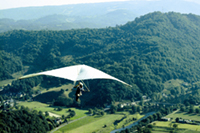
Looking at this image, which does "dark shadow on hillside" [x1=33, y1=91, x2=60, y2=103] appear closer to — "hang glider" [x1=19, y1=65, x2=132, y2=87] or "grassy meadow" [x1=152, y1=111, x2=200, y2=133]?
"grassy meadow" [x1=152, y1=111, x2=200, y2=133]

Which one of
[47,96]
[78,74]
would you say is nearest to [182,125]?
[78,74]

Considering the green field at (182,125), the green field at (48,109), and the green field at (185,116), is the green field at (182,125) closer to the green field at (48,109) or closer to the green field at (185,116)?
the green field at (185,116)

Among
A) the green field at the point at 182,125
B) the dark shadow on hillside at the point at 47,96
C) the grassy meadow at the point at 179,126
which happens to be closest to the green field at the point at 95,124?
the green field at the point at 182,125

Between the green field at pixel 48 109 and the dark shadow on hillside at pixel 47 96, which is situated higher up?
the dark shadow on hillside at pixel 47 96

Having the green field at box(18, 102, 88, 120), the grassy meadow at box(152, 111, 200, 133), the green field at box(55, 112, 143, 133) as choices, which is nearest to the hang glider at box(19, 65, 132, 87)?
the grassy meadow at box(152, 111, 200, 133)

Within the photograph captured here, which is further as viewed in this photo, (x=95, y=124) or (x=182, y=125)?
(x=95, y=124)

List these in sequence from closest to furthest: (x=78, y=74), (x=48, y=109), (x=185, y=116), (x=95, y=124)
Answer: (x=78, y=74) → (x=95, y=124) → (x=185, y=116) → (x=48, y=109)

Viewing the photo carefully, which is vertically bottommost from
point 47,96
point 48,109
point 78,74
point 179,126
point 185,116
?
point 179,126

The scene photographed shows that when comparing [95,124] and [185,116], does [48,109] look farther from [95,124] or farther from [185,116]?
[185,116]

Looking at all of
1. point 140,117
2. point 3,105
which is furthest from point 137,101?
point 3,105

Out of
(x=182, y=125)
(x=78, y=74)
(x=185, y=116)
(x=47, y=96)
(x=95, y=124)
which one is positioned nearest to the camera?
(x=78, y=74)
